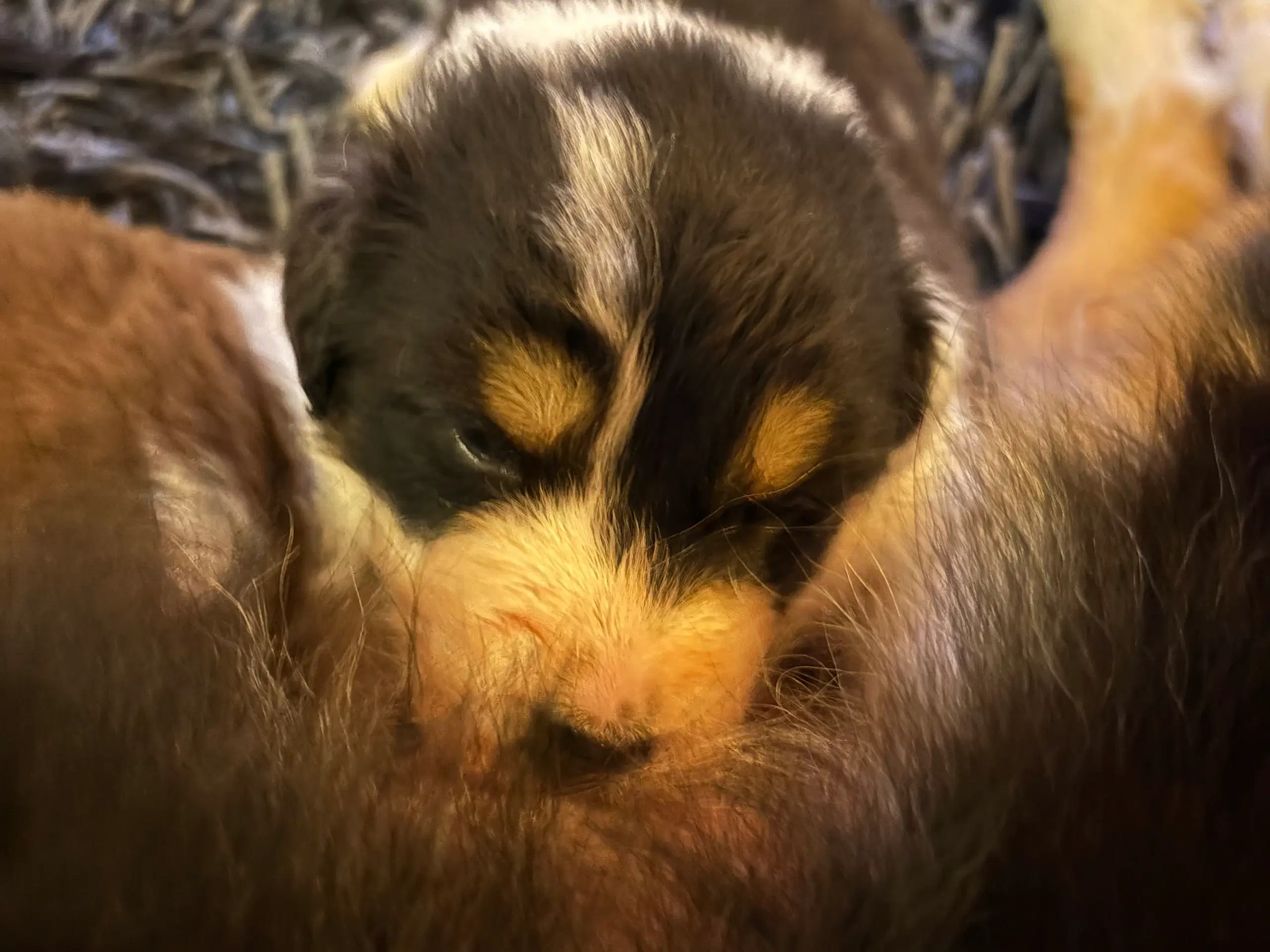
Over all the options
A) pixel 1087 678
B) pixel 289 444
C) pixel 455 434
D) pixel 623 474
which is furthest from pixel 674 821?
pixel 289 444

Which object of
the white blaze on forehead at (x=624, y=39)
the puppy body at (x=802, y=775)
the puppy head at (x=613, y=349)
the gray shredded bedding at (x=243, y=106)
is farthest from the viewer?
the gray shredded bedding at (x=243, y=106)

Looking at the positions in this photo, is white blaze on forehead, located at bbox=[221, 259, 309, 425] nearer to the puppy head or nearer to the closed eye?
the puppy head

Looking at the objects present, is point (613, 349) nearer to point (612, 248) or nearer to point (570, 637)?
point (612, 248)

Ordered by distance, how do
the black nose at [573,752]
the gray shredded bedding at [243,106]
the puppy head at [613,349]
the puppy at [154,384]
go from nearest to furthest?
the black nose at [573,752] → the puppy at [154,384] → the puppy head at [613,349] → the gray shredded bedding at [243,106]

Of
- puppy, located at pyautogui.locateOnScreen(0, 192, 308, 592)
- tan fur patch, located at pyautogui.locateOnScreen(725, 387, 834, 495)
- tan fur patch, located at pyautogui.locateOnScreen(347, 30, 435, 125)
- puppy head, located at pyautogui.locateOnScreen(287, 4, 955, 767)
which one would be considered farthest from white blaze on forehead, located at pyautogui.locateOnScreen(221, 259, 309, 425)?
tan fur patch, located at pyautogui.locateOnScreen(725, 387, 834, 495)

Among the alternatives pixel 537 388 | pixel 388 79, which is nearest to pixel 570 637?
pixel 537 388

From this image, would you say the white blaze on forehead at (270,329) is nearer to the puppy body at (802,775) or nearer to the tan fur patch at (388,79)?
the tan fur patch at (388,79)

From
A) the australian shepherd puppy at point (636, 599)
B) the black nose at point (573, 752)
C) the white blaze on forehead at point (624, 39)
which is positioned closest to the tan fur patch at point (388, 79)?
the white blaze on forehead at point (624, 39)
